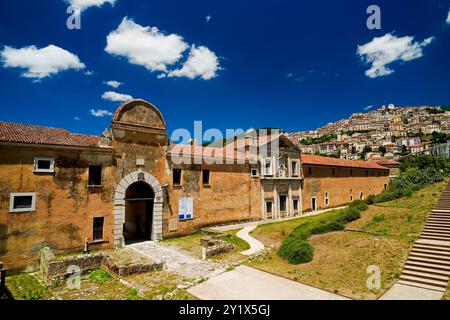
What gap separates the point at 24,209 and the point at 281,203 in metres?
25.8

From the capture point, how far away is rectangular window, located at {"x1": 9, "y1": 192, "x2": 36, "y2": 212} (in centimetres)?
1530

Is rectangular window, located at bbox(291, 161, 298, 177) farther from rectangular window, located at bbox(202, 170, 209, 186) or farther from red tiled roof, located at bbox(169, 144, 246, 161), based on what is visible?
rectangular window, located at bbox(202, 170, 209, 186)

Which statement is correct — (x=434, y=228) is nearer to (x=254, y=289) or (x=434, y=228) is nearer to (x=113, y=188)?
(x=254, y=289)

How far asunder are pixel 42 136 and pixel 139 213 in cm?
1064

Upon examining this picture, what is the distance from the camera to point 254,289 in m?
12.0

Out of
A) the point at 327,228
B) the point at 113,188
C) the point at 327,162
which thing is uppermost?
the point at 327,162

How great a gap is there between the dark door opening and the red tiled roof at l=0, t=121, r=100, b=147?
5.39m

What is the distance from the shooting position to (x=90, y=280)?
45.3 feet

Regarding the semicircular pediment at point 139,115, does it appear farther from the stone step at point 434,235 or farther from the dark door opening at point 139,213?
the stone step at point 434,235

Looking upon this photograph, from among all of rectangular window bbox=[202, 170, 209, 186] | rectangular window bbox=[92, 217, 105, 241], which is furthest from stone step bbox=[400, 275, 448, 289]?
rectangular window bbox=[92, 217, 105, 241]

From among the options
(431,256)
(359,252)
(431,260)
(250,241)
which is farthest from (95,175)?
(431,256)

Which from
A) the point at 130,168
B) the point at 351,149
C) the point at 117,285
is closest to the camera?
the point at 117,285
